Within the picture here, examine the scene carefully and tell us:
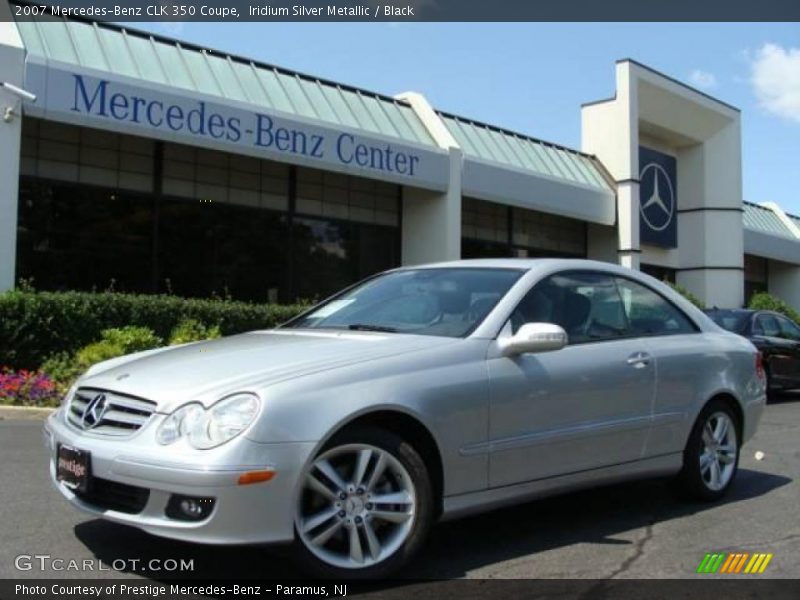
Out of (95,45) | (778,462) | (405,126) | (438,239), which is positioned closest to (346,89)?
(405,126)

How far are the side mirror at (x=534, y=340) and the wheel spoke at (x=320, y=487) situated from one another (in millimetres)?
1238

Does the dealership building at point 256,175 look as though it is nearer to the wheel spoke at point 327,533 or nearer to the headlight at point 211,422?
the headlight at point 211,422

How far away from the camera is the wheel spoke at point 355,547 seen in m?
3.87

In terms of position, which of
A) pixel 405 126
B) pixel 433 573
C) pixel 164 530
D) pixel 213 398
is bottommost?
pixel 433 573

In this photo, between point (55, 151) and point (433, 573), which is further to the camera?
point (55, 151)

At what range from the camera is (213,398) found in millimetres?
3691

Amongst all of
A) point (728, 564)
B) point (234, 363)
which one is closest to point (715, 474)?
point (728, 564)

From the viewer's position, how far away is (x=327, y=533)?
12.5 feet

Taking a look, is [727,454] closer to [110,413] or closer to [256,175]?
[110,413]

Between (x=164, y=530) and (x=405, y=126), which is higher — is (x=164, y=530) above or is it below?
below

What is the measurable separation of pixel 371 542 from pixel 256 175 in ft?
46.5

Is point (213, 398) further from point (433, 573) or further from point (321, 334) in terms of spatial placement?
point (433, 573)

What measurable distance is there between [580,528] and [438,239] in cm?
1417

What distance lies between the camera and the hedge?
11438mm
